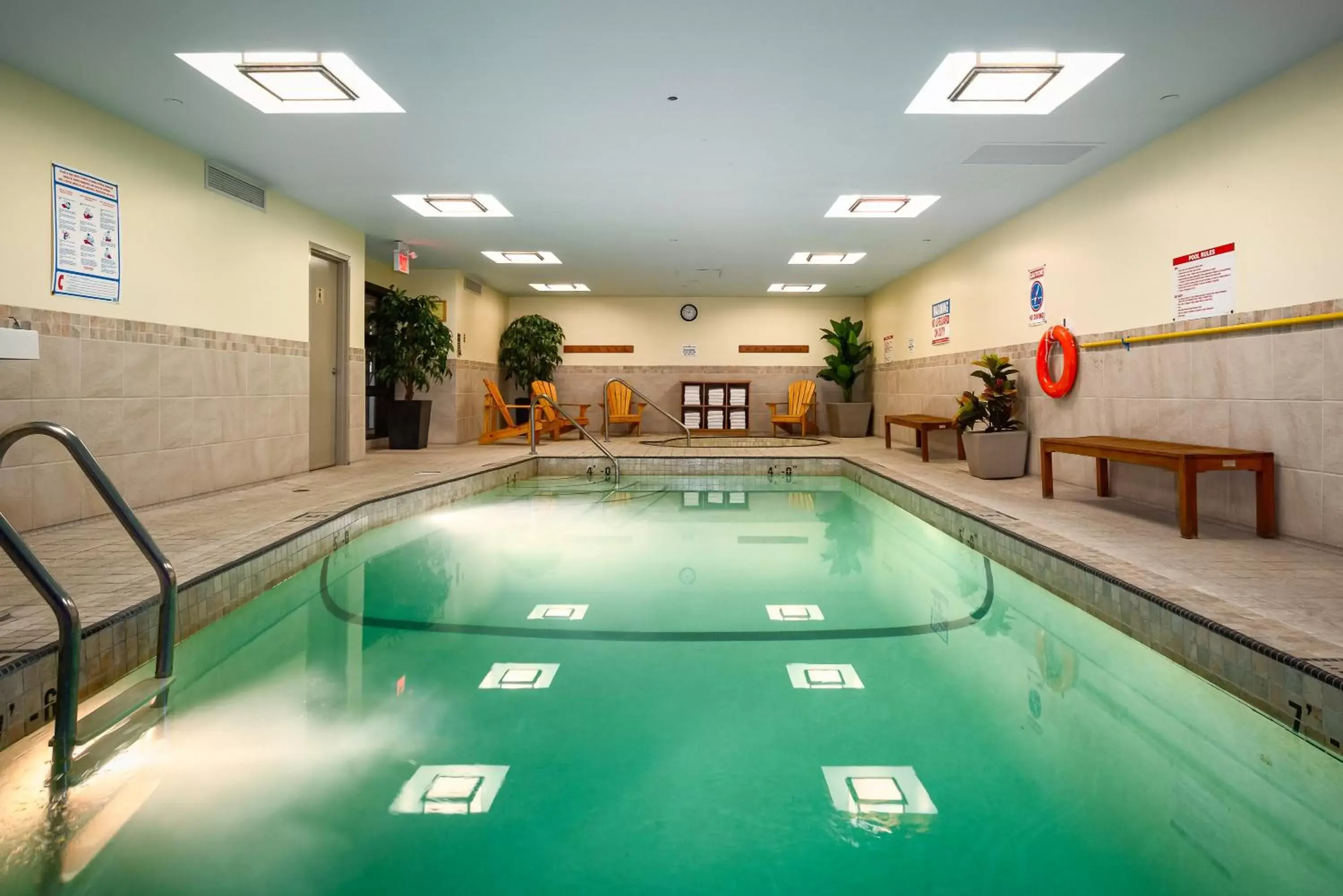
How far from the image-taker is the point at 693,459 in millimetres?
8469

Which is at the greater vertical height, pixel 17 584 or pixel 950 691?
pixel 17 584

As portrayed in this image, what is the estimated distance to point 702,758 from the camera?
2.05 metres

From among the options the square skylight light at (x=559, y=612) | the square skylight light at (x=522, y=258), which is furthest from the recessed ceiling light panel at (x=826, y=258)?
the square skylight light at (x=559, y=612)

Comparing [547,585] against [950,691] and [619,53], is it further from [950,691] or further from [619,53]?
[619,53]

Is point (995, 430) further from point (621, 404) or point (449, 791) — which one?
point (621, 404)

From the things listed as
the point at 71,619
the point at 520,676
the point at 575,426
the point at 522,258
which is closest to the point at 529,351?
the point at 522,258

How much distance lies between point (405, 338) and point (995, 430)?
6744 mm

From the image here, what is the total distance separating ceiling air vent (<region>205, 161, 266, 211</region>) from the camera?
5.64 m

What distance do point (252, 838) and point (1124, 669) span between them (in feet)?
8.76

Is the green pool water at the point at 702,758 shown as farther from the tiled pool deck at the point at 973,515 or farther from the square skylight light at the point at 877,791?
the tiled pool deck at the point at 973,515

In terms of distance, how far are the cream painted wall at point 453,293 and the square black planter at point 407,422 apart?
46.3 inches

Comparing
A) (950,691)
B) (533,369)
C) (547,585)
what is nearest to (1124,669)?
(950,691)

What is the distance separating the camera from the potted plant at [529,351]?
1216 centimetres

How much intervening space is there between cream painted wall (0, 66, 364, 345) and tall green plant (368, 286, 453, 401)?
5.83 feet
